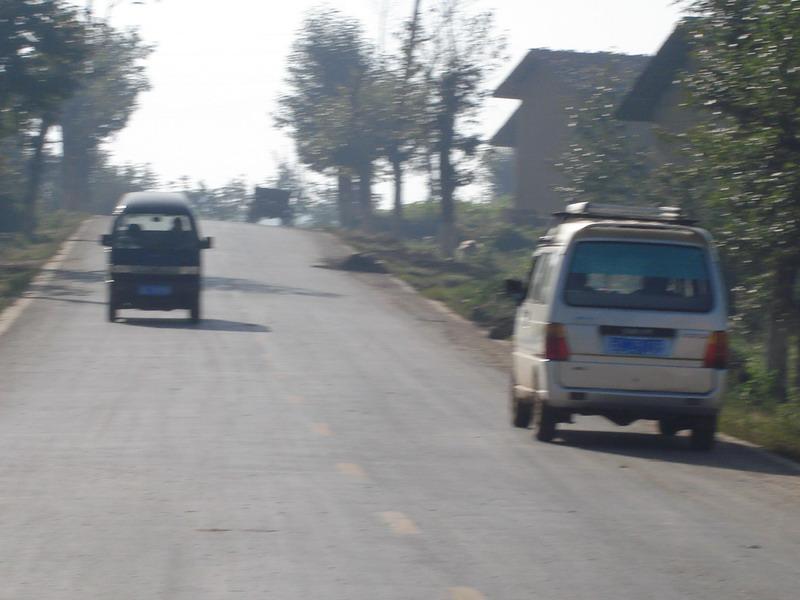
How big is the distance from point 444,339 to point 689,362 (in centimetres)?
1187

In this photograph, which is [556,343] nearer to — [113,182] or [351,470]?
[351,470]

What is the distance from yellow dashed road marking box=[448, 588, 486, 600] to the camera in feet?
23.1

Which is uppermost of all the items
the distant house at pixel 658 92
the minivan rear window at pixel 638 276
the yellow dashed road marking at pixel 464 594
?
the distant house at pixel 658 92

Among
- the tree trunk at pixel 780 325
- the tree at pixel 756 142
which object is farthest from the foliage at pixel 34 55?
the tree trunk at pixel 780 325

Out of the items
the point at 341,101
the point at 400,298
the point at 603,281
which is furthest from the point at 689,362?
the point at 341,101

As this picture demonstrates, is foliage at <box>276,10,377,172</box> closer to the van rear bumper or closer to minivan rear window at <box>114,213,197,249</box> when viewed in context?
minivan rear window at <box>114,213,197,249</box>

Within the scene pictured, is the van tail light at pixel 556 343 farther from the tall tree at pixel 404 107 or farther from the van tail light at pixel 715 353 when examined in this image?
the tall tree at pixel 404 107

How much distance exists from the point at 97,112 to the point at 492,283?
4483 cm

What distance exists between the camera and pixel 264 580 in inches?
287

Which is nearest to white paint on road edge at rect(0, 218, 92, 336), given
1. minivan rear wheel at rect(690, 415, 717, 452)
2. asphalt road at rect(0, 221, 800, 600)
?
asphalt road at rect(0, 221, 800, 600)

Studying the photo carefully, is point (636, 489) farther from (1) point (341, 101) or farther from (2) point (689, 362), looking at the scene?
(1) point (341, 101)

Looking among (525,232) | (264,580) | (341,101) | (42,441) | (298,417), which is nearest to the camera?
(264,580)

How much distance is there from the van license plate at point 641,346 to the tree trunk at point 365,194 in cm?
4955

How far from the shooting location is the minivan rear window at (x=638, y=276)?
1265 cm
